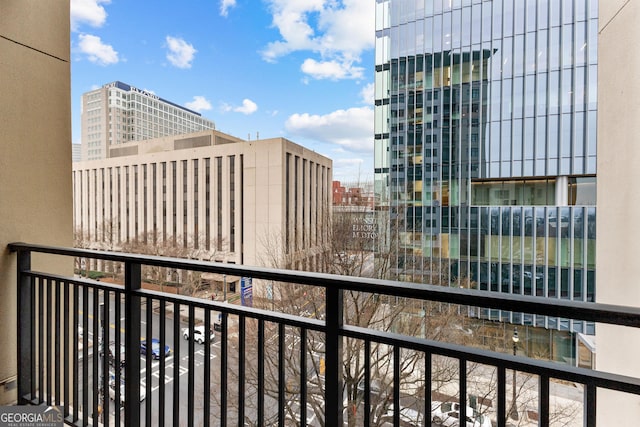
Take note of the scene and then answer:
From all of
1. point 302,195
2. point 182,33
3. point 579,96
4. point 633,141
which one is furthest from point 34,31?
point 579,96

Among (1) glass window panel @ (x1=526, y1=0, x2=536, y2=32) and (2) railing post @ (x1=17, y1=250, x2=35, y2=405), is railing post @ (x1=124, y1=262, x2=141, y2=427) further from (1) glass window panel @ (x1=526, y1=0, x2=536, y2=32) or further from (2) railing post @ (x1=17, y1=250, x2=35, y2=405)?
(1) glass window panel @ (x1=526, y1=0, x2=536, y2=32)

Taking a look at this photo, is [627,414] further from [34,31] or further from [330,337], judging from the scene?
[34,31]

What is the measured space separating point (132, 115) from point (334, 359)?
9.11 metres

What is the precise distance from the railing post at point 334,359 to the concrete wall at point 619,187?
1.13 m

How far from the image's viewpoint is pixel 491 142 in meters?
9.48

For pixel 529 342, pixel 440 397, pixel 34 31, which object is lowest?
pixel 529 342

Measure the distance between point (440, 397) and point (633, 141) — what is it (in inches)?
101

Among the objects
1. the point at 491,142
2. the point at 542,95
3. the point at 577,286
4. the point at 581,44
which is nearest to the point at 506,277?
the point at 577,286

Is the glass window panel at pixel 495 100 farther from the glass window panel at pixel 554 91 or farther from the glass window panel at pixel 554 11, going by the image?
the glass window panel at pixel 554 11

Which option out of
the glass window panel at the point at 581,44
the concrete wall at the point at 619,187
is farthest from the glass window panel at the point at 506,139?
the concrete wall at the point at 619,187

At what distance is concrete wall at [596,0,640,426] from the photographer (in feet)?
3.98

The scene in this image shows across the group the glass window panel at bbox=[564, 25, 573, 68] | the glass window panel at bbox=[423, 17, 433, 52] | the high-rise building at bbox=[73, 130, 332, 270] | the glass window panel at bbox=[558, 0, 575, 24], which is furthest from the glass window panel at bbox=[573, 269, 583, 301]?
the glass window panel at bbox=[423, 17, 433, 52]

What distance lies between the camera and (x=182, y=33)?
5.24 m

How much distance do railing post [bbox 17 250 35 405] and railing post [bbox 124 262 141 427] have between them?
27.8 inches
